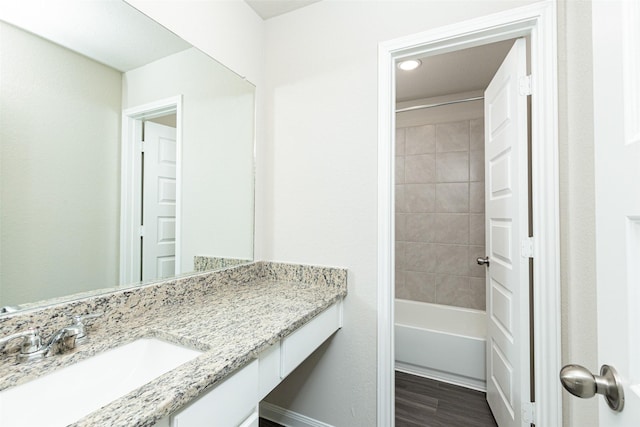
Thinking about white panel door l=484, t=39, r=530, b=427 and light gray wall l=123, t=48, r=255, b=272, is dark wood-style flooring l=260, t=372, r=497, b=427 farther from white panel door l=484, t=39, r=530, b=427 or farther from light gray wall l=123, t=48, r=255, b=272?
light gray wall l=123, t=48, r=255, b=272

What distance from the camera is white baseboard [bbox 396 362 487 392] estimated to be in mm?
2008

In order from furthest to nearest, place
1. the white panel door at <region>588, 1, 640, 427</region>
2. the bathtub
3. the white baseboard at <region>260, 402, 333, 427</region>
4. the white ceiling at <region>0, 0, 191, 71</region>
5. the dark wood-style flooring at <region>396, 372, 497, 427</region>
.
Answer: the bathtub < the dark wood-style flooring at <region>396, 372, 497, 427</region> < the white baseboard at <region>260, 402, 333, 427</region> < the white ceiling at <region>0, 0, 191, 71</region> < the white panel door at <region>588, 1, 640, 427</region>

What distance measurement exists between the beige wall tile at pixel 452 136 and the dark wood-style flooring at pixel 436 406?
2.04m

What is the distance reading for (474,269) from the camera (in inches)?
105

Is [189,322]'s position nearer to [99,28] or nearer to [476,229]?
[99,28]

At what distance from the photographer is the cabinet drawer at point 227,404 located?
25.6 inches

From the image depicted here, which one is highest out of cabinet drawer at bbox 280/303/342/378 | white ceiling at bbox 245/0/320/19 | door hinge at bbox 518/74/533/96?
white ceiling at bbox 245/0/320/19

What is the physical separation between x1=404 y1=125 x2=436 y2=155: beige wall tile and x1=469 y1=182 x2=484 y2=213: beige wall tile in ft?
1.71

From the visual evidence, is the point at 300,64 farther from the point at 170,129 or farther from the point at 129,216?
the point at 129,216

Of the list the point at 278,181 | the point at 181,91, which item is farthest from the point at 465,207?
the point at 181,91

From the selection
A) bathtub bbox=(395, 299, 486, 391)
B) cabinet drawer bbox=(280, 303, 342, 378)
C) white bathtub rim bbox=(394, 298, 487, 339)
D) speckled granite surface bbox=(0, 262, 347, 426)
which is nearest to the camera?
speckled granite surface bbox=(0, 262, 347, 426)

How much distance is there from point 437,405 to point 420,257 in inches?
53.4

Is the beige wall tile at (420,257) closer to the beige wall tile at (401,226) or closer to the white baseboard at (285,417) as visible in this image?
the beige wall tile at (401,226)

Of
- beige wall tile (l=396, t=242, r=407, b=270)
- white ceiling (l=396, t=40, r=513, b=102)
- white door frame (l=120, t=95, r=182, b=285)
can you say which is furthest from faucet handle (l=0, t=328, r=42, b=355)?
beige wall tile (l=396, t=242, r=407, b=270)
